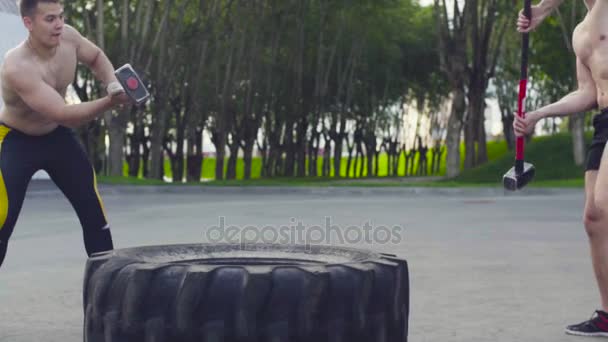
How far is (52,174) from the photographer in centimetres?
571

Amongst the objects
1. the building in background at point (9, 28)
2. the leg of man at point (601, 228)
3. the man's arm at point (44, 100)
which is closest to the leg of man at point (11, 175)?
the man's arm at point (44, 100)

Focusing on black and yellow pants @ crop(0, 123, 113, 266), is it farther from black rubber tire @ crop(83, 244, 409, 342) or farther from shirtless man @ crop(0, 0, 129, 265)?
black rubber tire @ crop(83, 244, 409, 342)

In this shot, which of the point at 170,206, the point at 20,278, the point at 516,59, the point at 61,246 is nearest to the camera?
the point at 20,278

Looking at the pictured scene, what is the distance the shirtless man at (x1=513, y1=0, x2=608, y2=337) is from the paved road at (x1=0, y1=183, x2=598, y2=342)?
35cm

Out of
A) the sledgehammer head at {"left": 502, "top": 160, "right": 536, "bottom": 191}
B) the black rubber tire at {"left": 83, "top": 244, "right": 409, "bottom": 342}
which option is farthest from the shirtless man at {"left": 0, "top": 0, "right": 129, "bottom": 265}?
the sledgehammer head at {"left": 502, "top": 160, "right": 536, "bottom": 191}

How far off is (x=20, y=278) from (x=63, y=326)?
2548 mm

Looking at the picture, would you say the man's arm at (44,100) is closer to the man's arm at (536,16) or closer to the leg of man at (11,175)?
the leg of man at (11,175)

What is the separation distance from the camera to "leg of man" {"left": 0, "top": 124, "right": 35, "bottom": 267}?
548 cm

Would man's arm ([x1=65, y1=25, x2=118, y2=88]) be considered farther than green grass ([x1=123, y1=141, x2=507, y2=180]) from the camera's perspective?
No

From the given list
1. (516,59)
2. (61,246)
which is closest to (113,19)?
(516,59)

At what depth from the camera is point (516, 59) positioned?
163 ft

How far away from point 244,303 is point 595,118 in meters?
2.80

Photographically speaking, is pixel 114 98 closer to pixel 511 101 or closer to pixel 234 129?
pixel 234 129

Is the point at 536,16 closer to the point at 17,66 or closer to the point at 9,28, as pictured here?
the point at 17,66
